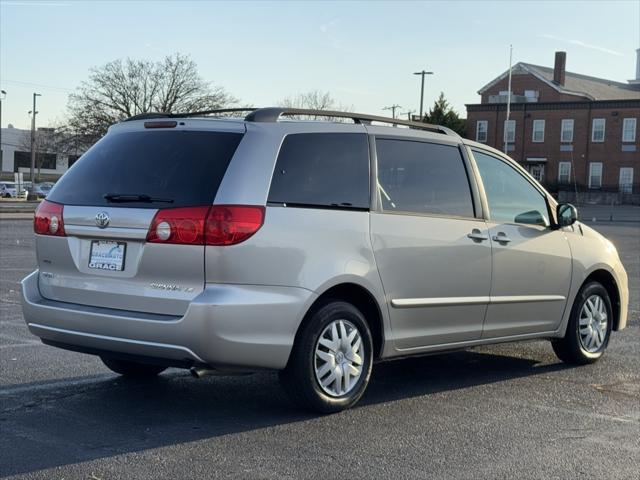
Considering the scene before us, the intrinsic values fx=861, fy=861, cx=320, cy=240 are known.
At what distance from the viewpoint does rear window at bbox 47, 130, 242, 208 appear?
5.20 meters

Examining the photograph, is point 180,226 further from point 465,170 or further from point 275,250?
point 465,170

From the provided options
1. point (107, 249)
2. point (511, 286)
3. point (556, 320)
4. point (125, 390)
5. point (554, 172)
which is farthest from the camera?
point (554, 172)

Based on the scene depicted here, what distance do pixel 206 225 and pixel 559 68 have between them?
69.2m

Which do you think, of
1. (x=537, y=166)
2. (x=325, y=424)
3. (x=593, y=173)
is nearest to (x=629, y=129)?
(x=593, y=173)

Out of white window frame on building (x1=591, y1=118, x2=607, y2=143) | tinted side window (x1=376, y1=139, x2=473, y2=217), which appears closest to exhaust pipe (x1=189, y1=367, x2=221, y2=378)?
tinted side window (x1=376, y1=139, x2=473, y2=217)

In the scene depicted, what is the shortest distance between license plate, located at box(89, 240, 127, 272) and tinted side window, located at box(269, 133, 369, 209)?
984 mm

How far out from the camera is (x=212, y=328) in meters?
4.92

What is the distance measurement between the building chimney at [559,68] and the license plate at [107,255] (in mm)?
68489

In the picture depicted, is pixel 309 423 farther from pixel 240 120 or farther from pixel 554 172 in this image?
pixel 554 172

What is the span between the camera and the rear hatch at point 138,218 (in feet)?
16.6

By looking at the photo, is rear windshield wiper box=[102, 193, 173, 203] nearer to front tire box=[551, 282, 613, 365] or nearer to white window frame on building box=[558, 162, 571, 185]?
front tire box=[551, 282, 613, 365]

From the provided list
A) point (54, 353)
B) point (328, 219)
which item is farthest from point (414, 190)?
point (54, 353)

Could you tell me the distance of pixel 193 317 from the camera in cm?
493

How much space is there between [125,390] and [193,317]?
1.53 meters
